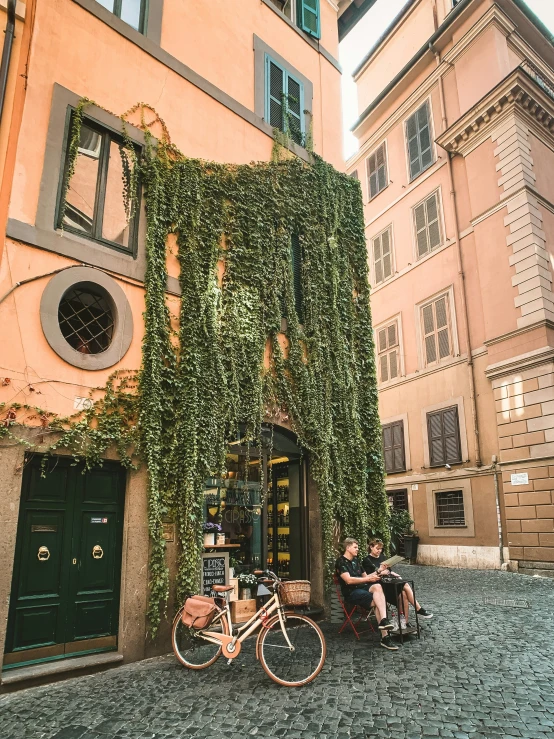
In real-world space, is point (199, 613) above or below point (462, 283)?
below

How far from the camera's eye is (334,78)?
11.9 meters

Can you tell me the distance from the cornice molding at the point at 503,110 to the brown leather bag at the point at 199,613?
52.8 feet

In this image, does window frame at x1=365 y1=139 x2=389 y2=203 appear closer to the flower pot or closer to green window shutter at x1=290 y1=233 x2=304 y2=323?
green window shutter at x1=290 y1=233 x2=304 y2=323

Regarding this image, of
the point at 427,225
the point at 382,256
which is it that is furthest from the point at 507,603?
the point at 382,256

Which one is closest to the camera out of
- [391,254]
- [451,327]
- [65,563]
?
[65,563]

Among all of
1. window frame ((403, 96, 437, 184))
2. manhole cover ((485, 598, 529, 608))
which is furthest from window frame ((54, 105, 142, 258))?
window frame ((403, 96, 437, 184))

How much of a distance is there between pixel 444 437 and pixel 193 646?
1233 centimetres

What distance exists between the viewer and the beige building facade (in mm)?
13711

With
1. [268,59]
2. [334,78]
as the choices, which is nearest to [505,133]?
[334,78]

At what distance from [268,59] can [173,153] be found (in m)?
3.91

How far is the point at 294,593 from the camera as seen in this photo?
212 inches

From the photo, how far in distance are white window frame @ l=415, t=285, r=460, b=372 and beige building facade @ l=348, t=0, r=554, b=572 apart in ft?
0.13

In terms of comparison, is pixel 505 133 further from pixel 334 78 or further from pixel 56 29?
pixel 56 29

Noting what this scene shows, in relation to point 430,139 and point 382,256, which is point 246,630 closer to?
point 382,256
